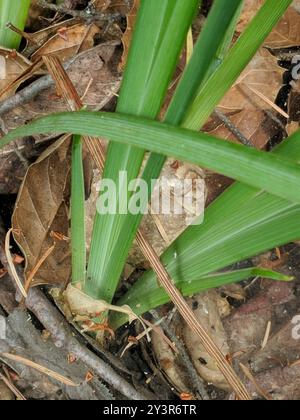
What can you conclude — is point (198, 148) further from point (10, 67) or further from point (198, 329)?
point (10, 67)

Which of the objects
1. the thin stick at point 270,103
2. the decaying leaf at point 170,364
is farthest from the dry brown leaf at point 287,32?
the decaying leaf at point 170,364

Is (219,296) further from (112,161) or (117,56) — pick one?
(117,56)

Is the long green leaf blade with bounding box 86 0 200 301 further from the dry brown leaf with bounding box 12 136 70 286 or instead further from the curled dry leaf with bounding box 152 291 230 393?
the curled dry leaf with bounding box 152 291 230 393

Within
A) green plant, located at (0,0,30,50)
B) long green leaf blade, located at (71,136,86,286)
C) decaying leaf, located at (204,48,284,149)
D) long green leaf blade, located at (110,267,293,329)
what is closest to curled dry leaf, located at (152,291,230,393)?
long green leaf blade, located at (110,267,293,329)

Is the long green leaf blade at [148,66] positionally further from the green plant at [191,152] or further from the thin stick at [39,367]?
the thin stick at [39,367]
